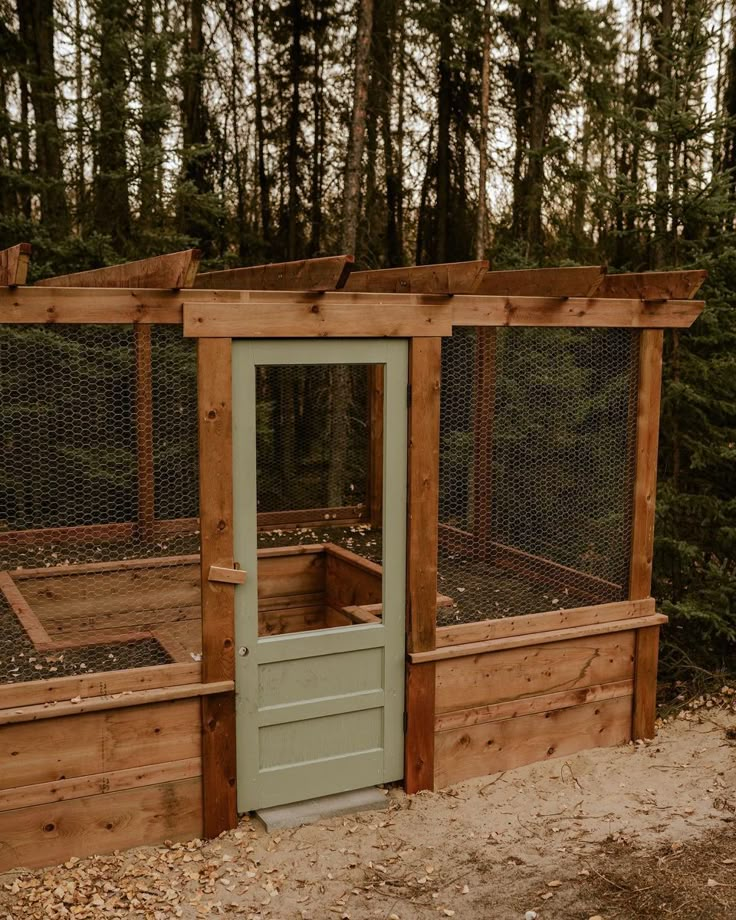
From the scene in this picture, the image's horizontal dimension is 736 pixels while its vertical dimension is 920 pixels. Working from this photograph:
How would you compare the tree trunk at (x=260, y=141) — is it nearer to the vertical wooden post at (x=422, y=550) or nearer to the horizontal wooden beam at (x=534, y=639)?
the vertical wooden post at (x=422, y=550)

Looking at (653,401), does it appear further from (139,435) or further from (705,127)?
(139,435)

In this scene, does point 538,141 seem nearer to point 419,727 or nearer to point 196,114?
point 196,114

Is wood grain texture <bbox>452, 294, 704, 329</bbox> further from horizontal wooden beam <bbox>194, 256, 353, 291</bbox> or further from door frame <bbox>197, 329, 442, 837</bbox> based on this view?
horizontal wooden beam <bbox>194, 256, 353, 291</bbox>

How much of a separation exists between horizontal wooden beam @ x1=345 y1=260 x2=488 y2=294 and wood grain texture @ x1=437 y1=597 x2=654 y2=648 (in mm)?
1637

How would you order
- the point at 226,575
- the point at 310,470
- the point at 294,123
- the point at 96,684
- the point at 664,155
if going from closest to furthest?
the point at 96,684 → the point at 226,575 → the point at 664,155 → the point at 310,470 → the point at 294,123

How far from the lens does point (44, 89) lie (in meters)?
9.61

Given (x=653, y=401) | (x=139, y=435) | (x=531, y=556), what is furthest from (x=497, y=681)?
(x=139, y=435)

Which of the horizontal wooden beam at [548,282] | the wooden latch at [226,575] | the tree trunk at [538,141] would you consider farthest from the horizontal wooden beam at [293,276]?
the tree trunk at [538,141]

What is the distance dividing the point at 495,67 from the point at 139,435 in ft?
30.5

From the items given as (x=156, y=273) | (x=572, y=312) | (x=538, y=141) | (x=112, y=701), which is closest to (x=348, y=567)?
(x=572, y=312)

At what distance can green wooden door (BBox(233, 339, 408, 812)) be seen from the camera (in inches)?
159

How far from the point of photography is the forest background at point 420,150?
601cm

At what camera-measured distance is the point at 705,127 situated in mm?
5887

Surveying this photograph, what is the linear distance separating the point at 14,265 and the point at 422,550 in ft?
7.16
